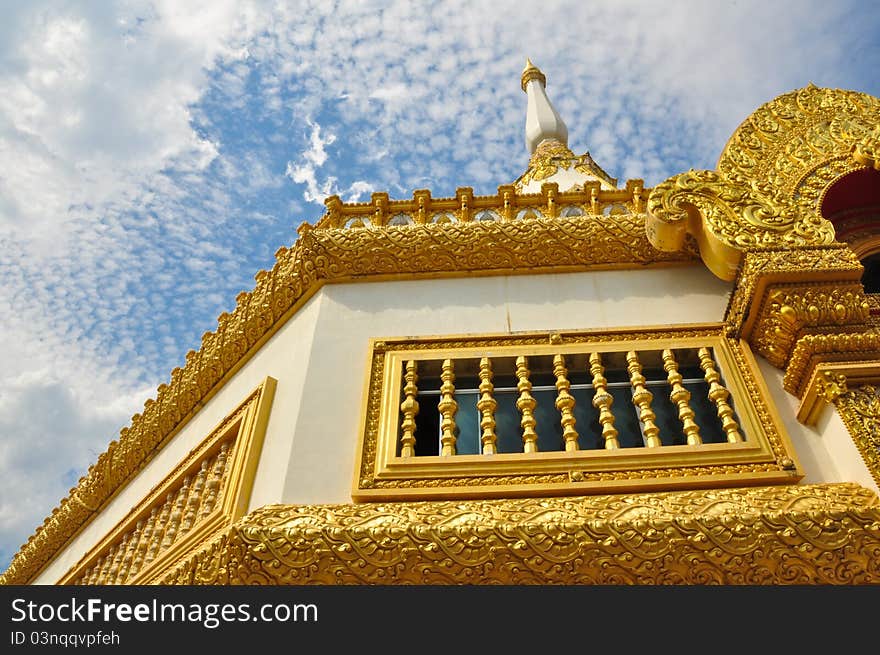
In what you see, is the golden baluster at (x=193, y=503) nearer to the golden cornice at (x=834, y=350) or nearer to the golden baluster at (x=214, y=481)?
the golden baluster at (x=214, y=481)

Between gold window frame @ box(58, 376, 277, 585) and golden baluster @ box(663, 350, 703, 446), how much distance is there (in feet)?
7.78

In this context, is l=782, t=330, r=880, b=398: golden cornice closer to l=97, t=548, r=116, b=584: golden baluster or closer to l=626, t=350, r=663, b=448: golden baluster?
l=626, t=350, r=663, b=448: golden baluster

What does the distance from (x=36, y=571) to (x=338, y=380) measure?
515 cm

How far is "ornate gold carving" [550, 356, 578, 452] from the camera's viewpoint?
3814 mm

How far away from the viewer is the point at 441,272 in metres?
4.95

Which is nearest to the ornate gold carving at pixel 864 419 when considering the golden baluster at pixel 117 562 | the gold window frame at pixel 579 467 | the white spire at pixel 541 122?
the gold window frame at pixel 579 467

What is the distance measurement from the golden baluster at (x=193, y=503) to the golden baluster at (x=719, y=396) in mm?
3057

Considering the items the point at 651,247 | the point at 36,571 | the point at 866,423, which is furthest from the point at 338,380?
the point at 36,571

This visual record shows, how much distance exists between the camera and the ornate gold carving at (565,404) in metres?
3.81

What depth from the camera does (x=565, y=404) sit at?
397 cm

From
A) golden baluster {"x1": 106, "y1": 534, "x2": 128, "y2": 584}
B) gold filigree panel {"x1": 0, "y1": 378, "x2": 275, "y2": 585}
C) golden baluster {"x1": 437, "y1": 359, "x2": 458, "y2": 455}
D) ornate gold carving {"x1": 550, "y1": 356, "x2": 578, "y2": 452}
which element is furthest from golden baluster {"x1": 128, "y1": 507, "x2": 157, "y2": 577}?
ornate gold carving {"x1": 550, "y1": 356, "x2": 578, "y2": 452}

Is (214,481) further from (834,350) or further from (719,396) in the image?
(834,350)
